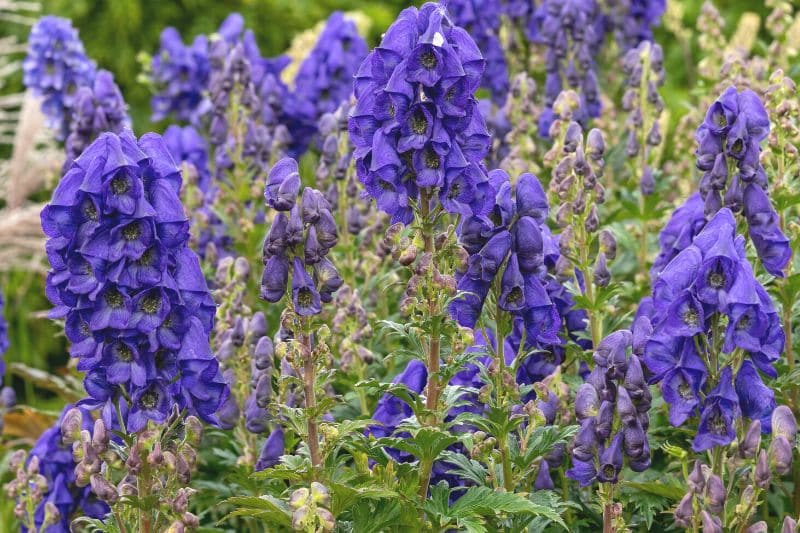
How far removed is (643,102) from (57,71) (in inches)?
109

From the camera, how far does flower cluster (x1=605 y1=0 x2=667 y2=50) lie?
5977 mm

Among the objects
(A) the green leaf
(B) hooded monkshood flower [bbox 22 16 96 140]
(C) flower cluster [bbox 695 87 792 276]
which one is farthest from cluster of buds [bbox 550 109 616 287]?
(B) hooded monkshood flower [bbox 22 16 96 140]

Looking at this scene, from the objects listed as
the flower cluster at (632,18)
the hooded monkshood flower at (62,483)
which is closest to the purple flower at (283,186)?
the hooded monkshood flower at (62,483)

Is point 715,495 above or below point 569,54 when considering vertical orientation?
below

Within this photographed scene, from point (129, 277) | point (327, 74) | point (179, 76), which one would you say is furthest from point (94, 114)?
point (129, 277)

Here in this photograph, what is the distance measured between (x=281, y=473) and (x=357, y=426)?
0.22 metres

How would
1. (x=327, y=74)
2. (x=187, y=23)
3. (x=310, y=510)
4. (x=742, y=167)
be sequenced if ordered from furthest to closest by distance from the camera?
(x=187, y=23)
(x=327, y=74)
(x=742, y=167)
(x=310, y=510)

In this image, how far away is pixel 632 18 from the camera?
6.02 metres

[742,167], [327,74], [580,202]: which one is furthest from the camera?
[327,74]

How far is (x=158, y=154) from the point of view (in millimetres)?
2850

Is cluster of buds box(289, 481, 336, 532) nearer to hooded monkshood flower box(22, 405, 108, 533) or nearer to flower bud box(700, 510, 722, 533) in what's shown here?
flower bud box(700, 510, 722, 533)

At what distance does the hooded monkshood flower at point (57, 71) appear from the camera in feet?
17.9

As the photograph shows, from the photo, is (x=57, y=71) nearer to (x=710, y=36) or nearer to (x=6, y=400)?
(x=6, y=400)

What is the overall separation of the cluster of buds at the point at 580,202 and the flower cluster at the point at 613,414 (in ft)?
2.04
